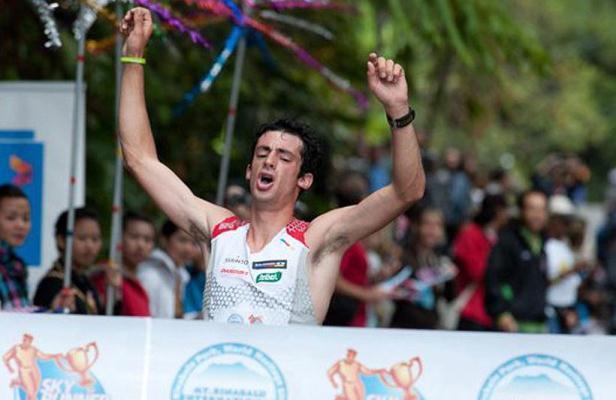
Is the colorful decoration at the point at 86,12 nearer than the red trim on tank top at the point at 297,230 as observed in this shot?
No

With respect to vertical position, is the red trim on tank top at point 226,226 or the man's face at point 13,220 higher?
the red trim on tank top at point 226,226

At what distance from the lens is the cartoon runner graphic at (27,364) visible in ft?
21.2

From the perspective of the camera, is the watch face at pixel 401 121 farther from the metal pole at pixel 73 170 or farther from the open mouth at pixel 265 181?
the metal pole at pixel 73 170

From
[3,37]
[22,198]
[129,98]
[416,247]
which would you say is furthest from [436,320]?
[129,98]

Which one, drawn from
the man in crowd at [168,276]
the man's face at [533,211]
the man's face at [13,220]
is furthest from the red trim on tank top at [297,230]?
the man's face at [533,211]

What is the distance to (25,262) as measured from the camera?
9930 mm

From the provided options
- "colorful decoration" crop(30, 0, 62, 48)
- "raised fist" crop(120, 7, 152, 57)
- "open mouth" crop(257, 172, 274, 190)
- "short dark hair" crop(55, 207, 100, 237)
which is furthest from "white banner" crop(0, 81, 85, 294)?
"open mouth" crop(257, 172, 274, 190)

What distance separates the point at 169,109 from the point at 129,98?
6256mm

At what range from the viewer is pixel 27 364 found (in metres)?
6.50

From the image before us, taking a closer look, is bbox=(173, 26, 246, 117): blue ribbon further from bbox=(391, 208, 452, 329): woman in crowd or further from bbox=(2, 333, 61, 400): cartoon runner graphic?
bbox=(2, 333, 61, 400): cartoon runner graphic

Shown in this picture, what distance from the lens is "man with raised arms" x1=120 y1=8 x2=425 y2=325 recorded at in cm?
670

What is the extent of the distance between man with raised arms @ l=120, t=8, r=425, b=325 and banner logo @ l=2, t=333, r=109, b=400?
22.9 inches

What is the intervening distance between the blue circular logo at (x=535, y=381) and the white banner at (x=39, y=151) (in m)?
4.26

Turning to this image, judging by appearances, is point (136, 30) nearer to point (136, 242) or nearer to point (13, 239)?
point (13, 239)
